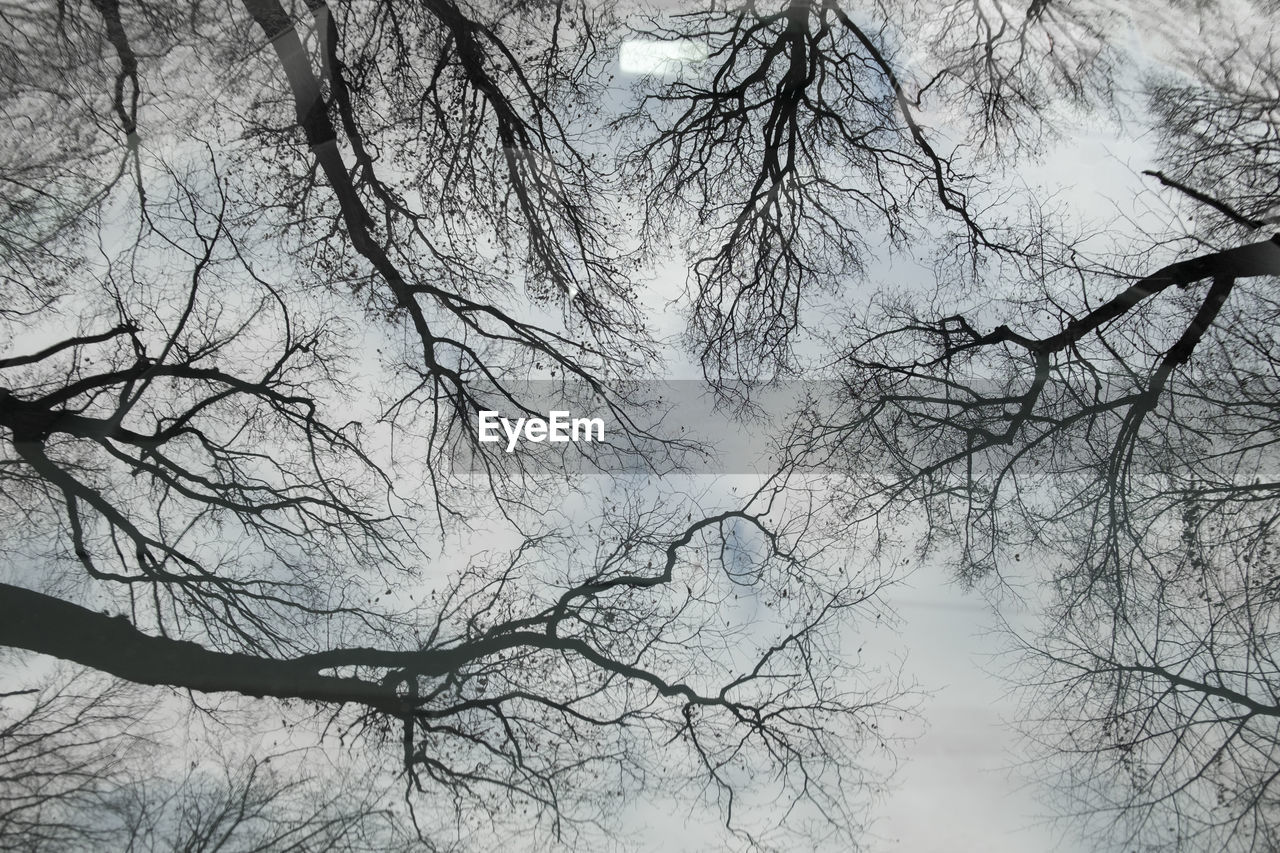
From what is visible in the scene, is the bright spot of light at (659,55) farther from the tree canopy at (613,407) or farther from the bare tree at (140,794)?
the bare tree at (140,794)

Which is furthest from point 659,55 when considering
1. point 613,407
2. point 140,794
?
point 140,794

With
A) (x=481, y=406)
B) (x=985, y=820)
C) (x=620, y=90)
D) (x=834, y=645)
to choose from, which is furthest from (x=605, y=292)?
(x=985, y=820)

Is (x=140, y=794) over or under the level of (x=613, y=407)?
under

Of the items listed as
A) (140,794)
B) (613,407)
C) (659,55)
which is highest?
(659,55)

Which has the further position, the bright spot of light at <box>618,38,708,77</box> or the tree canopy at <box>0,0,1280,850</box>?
the bright spot of light at <box>618,38,708,77</box>

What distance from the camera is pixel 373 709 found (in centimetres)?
A: 146

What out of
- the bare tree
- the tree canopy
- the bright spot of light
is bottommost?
the bare tree

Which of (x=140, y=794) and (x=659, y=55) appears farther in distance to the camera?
(x=659, y=55)

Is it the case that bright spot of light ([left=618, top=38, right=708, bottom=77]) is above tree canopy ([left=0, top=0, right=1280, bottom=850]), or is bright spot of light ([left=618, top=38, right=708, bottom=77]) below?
above

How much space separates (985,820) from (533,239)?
5.24ft

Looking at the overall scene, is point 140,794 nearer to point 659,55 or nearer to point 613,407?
point 613,407

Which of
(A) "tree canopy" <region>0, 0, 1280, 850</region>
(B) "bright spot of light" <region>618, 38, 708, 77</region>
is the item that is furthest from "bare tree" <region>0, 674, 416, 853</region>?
(B) "bright spot of light" <region>618, 38, 708, 77</region>

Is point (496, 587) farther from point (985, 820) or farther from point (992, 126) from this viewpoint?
point (992, 126)

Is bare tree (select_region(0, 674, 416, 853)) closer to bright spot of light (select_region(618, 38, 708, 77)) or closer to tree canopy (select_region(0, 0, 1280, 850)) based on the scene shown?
tree canopy (select_region(0, 0, 1280, 850))
